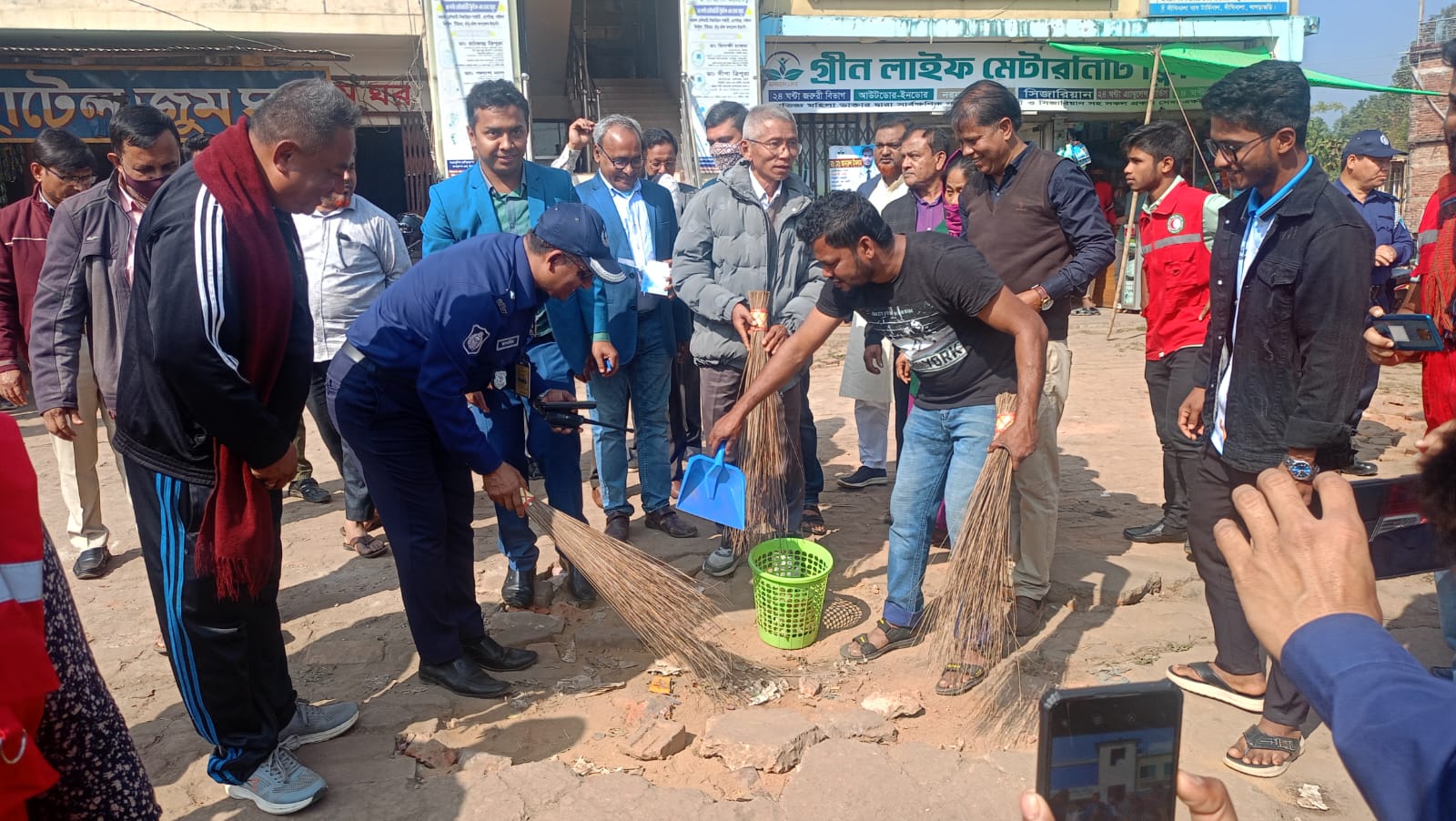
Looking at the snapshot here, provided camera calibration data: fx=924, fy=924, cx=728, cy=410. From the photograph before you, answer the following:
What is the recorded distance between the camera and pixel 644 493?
4891mm

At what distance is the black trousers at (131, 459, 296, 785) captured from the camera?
2.55m

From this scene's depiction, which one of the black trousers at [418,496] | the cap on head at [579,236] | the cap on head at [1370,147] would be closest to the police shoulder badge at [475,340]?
the black trousers at [418,496]

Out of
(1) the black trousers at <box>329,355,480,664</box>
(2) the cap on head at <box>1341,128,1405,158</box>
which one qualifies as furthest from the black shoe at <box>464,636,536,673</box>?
(2) the cap on head at <box>1341,128,1405,158</box>

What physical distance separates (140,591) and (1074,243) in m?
4.49

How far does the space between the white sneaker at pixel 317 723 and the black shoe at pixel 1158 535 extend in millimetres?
3704

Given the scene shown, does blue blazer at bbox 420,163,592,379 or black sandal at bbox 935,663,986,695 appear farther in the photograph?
blue blazer at bbox 420,163,592,379

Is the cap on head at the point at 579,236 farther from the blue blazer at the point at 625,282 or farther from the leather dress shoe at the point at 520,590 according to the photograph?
the leather dress shoe at the point at 520,590

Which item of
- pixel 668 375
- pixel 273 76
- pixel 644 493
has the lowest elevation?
pixel 644 493

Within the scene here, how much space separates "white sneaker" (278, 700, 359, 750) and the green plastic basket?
1531 mm

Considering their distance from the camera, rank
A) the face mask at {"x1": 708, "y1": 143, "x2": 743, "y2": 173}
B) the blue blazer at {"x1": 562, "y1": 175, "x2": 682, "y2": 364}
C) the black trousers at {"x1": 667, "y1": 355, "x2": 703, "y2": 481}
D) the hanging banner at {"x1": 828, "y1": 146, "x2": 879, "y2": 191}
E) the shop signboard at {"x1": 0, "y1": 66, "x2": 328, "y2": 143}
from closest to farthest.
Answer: the blue blazer at {"x1": 562, "y1": 175, "x2": 682, "y2": 364} < the face mask at {"x1": 708, "y1": 143, "x2": 743, "y2": 173} < the black trousers at {"x1": 667, "y1": 355, "x2": 703, "y2": 481} < the shop signboard at {"x1": 0, "y1": 66, "x2": 328, "y2": 143} < the hanging banner at {"x1": 828, "y1": 146, "x2": 879, "y2": 191}

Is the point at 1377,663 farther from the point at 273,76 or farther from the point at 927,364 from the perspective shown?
the point at 273,76

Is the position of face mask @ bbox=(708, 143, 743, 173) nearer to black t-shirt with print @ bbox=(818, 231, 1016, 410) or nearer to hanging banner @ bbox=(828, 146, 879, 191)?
black t-shirt with print @ bbox=(818, 231, 1016, 410)

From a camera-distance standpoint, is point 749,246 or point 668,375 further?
point 668,375

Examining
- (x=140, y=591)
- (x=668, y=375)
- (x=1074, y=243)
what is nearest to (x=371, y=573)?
(x=140, y=591)
